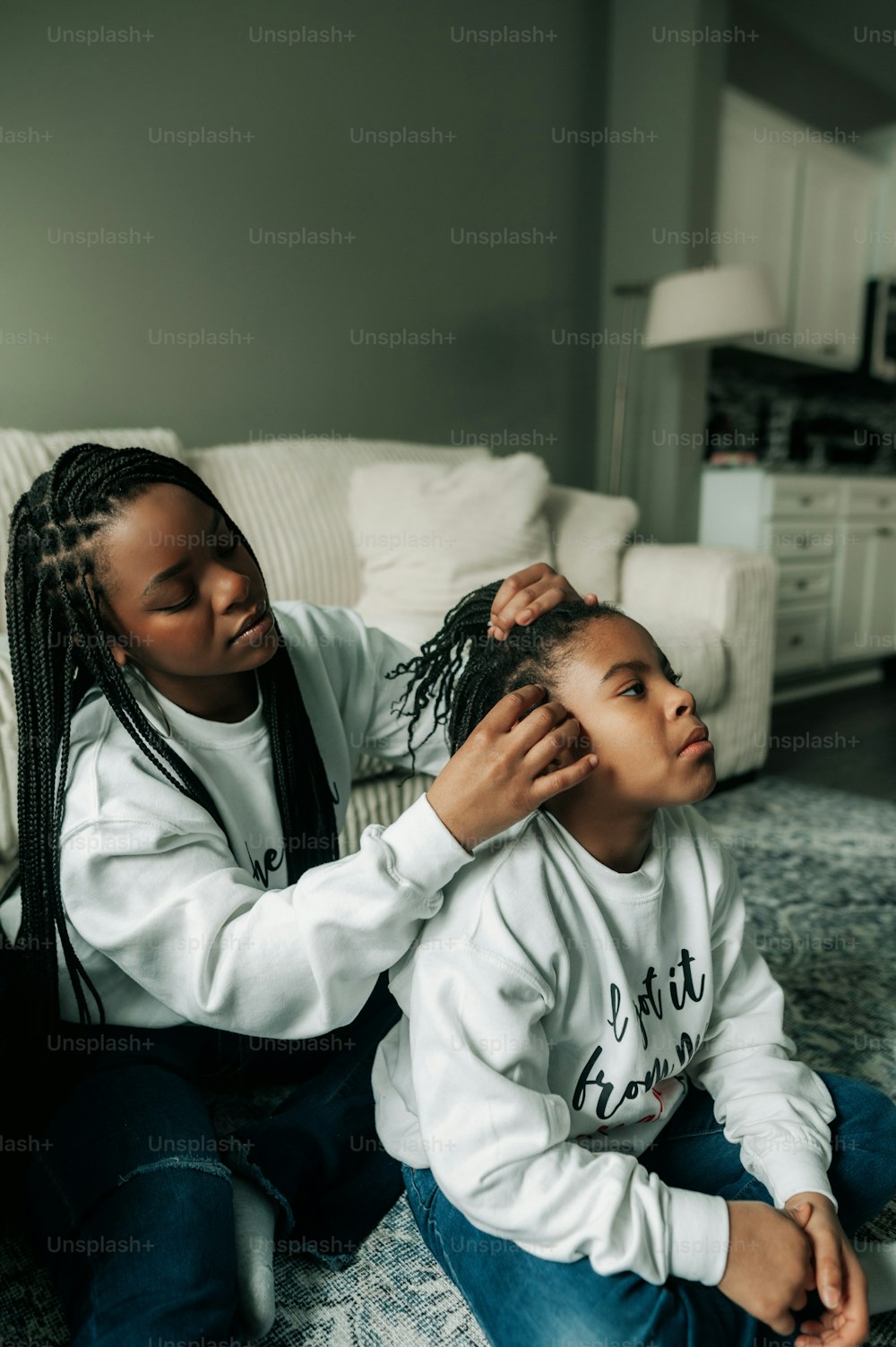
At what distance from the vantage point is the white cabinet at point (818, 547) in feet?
10.8

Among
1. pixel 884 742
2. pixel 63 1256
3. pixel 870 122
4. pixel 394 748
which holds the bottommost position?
pixel 884 742

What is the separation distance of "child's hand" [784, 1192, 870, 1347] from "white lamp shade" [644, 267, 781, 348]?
2.51 m

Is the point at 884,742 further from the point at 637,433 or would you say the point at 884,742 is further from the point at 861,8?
the point at 861,8

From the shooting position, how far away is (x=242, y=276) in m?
2.39

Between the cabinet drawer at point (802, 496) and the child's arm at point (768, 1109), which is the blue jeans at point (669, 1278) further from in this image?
the cabinet drawer at point (802, 496)

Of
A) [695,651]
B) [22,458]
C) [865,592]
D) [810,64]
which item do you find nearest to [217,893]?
[22,458]

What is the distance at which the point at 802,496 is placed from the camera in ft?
11.0

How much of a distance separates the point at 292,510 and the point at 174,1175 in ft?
5.04

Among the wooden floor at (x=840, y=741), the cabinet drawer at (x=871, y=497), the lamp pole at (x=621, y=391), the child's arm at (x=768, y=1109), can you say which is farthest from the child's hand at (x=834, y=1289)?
the cabinet drawer at (x=871, y=497)

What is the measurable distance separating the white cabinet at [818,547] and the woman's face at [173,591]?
2795mm

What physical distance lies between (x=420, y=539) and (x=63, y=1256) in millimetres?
1521

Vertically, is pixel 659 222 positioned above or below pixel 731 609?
above

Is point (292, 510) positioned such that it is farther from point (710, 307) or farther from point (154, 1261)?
point (154, 1261)

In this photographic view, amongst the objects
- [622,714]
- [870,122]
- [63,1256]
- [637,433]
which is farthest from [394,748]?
[870,122]
